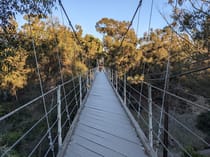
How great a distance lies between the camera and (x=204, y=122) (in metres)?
10.8

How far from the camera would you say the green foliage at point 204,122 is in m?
10.5

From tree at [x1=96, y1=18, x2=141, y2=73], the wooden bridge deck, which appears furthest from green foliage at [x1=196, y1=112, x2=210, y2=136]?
the wooden bridge deck

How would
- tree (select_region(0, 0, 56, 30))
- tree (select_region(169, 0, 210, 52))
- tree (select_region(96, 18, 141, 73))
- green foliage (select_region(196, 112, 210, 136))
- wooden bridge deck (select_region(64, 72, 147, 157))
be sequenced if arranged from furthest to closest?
tree (select_region(96, 18, 141, 73)) → green foliage (select_region(196, 112, 210, 136)) → tree (select_region(169, 0, 210, 52)) → tree (select_region(0, 0, 56, 30)) → wooden bridge deck (select_region(64, 72, 147, 157))

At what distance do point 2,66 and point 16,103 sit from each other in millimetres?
9424

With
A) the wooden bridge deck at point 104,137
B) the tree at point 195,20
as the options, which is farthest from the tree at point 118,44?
the wooden bridge deck at point 104,137

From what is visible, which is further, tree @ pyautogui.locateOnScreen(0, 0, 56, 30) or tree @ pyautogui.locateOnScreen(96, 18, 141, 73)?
tree @ pyautogui.locateOnScreen(96, 18, 141, 73)

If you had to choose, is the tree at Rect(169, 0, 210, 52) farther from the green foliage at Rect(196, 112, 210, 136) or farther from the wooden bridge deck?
the green foliage at Rect(196, 112, 210, 136)

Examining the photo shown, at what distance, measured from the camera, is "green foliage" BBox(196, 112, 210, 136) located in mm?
10539

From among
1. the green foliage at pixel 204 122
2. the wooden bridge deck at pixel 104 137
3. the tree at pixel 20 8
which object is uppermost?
the tree at pixel 20 8

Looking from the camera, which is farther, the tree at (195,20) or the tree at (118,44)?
the tree at (118,44)

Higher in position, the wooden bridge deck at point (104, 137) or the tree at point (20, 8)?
the tree at point (20, 8)

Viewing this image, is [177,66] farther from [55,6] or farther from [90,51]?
[90,51]

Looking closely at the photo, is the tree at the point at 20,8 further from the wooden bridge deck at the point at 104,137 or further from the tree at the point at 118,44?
the tree at the point at 118,44

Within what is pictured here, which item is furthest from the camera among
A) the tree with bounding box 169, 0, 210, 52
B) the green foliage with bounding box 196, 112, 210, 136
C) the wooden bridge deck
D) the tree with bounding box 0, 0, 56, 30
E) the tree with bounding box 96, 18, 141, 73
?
the tree with bounding box 96, 18, 141, 73
